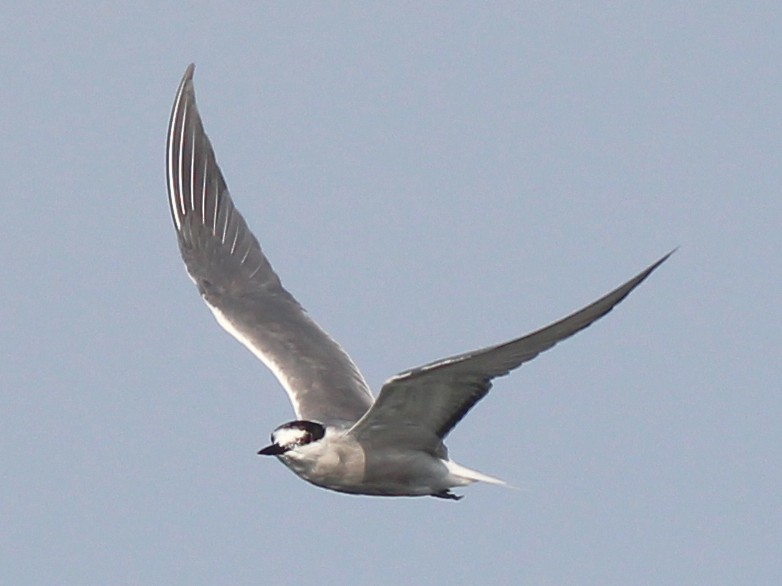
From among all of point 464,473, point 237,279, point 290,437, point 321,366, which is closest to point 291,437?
point 290,437

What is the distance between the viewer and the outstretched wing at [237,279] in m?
13.8

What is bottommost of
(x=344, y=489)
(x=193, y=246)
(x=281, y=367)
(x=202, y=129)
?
(x=344, y=489)

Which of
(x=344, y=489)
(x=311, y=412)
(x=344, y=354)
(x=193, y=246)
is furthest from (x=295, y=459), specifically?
(x=193, y=246)

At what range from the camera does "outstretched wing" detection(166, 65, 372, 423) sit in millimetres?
13773

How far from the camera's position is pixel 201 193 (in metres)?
15.2

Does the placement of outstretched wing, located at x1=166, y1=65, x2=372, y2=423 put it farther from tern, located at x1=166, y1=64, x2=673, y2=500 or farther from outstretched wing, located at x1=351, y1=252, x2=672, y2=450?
outstretched wing, located at x1=351, y1=252, x2=672, y2=450

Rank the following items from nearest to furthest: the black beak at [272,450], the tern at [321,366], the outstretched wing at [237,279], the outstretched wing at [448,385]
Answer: the outstretched wing at [448,385], the tern at [321,366], the black beak at [272,450], the outstretched wing at [237,279]

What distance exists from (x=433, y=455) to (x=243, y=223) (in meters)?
4.24

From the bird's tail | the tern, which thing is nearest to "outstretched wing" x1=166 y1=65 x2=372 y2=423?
the tern

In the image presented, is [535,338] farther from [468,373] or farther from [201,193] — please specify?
[201,193]

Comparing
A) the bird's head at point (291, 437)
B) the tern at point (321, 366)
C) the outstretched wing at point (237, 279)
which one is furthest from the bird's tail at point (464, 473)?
the outstretched wing at point (237, 279)

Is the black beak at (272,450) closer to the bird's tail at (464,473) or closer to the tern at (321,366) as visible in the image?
the tern at (321,366)

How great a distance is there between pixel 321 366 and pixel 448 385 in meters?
3.32

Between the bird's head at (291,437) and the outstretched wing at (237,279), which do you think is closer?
the bird's head at (291,437)
